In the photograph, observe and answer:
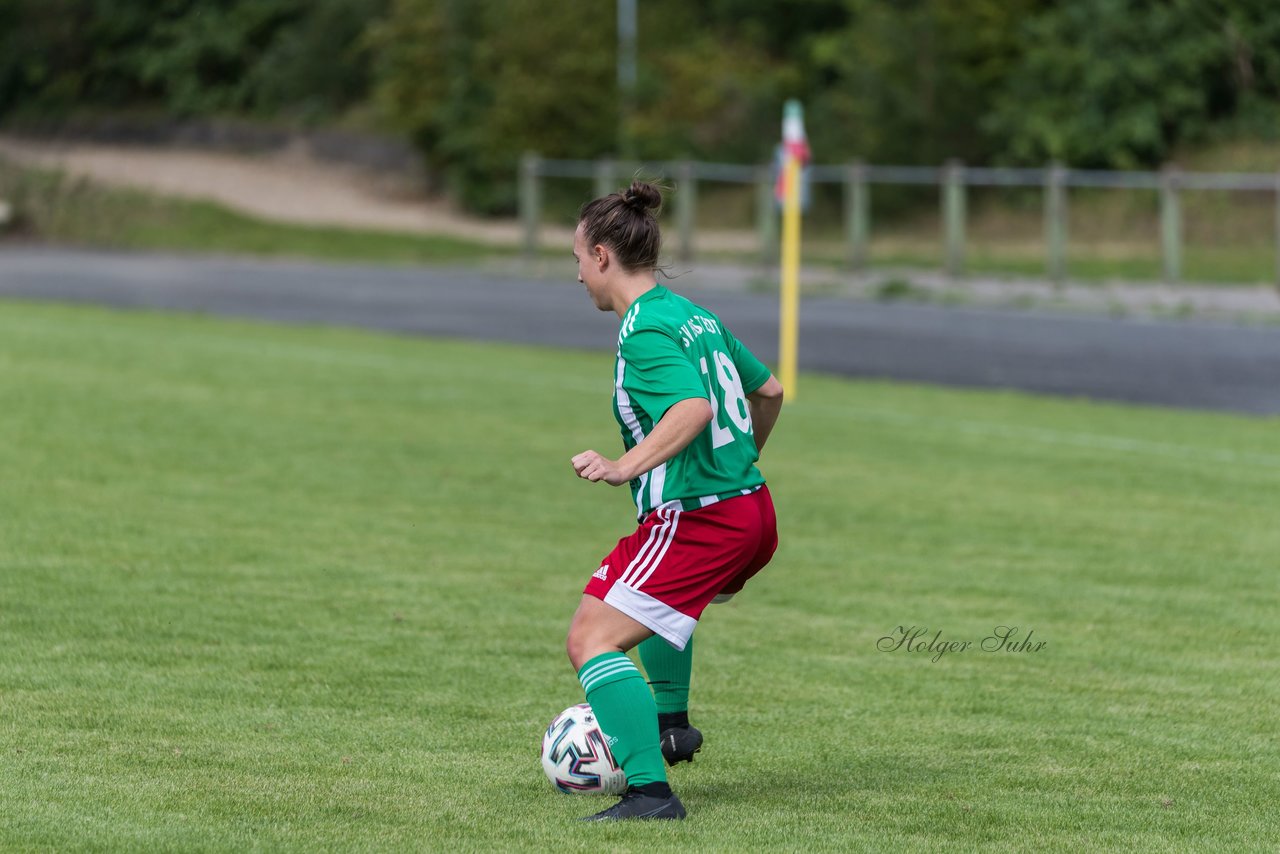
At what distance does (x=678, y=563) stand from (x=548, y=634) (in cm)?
271

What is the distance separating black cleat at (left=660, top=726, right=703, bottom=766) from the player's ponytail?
1.42 m

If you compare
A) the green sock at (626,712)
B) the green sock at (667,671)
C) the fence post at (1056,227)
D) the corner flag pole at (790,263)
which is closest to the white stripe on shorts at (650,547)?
the green sock at (626,712)

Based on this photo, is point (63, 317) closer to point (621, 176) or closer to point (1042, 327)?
point (1042, 327)

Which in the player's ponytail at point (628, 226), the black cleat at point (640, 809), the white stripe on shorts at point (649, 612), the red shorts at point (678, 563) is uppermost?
the player's ponytail at point (628, 226)

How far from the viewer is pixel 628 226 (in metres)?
5.05

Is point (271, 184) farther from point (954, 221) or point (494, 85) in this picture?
point (954, 221)

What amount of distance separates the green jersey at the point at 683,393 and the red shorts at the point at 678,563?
5 cm

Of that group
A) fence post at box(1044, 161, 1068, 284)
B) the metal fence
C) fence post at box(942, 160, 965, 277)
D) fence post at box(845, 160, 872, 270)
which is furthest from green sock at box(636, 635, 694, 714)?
fence post at box(845, 160, 872, 270)

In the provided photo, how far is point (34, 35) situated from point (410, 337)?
1742 inches

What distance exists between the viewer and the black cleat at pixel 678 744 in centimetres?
560

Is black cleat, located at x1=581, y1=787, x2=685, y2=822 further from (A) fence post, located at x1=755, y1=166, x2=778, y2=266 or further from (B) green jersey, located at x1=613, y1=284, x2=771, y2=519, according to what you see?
(A) fence post, located at x1=755, y1=166, x2=778, y2=266

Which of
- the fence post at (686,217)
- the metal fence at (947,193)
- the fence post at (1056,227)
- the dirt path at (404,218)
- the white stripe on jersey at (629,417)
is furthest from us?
the fence post at (686,217)

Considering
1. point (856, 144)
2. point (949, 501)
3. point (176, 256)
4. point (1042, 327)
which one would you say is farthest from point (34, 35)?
point (949, 501)

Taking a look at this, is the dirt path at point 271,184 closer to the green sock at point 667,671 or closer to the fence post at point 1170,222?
the fence post at point 1170,222
